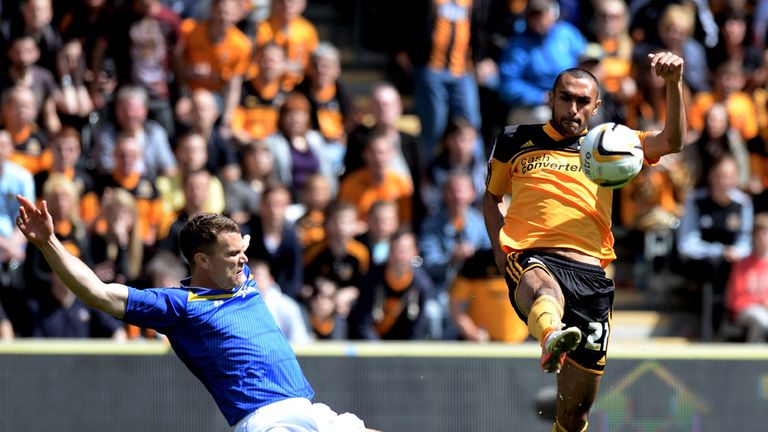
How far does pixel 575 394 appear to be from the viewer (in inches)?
319

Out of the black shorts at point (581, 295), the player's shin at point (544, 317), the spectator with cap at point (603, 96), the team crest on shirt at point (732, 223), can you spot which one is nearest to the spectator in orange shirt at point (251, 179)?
the spectator with cap at point (603, 96)

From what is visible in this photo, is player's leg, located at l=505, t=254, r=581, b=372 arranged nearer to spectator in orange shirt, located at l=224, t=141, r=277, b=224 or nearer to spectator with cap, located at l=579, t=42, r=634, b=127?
spectator in orange shirt, located at l=224, t=141, r=277, b=224

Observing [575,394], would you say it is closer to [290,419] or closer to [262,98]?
[290,419]

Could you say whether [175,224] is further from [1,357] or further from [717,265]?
[717,265]

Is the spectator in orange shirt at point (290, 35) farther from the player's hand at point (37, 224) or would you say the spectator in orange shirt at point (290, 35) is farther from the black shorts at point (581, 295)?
the player's hand at point (37, 224)

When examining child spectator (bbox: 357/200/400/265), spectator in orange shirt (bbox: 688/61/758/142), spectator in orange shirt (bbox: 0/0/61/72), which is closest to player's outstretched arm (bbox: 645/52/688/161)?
child spectator (bbox: 357/200/400/265)

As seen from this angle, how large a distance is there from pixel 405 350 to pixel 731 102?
521 cm

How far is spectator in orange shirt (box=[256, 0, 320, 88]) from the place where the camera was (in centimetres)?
1394

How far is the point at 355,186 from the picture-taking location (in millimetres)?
12898

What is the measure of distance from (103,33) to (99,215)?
8.36 ft

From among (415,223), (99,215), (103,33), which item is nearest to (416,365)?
(415,223)

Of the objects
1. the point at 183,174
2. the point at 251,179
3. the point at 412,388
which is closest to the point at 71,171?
the point at 183,174

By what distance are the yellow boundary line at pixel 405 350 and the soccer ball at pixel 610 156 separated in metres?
3.03

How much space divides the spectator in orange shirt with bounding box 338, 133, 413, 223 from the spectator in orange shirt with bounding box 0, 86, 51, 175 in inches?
102
